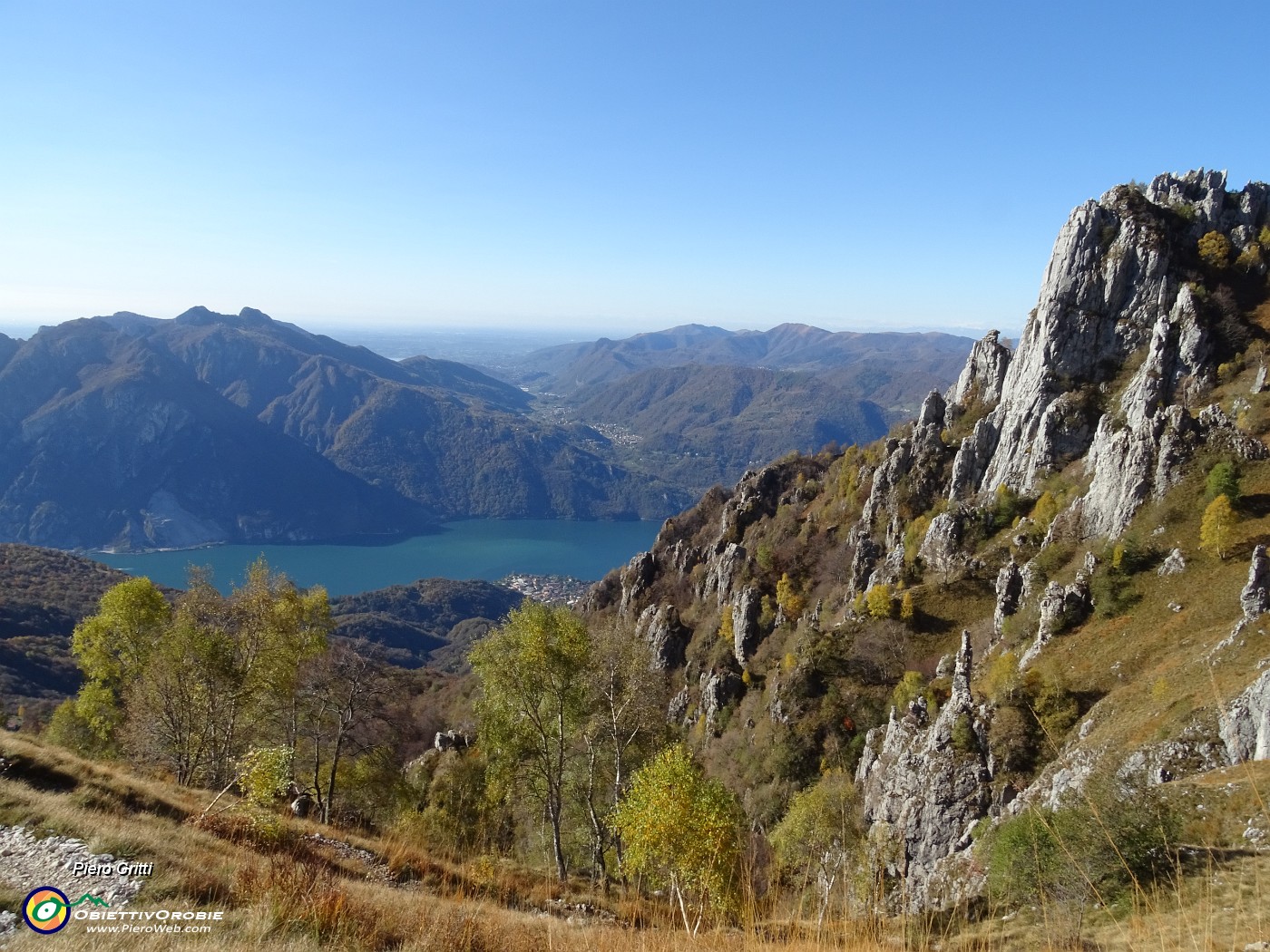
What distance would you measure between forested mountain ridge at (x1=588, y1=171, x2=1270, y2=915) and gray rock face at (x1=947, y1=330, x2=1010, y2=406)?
33 centimetres

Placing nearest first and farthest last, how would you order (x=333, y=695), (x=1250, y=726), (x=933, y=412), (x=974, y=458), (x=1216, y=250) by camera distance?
A: (x=1250, y=726) → (x=333, y=695) → (x=1216, y=250) → (x=974, y=458) → (x=933, y=412)

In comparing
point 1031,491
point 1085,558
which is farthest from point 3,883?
point 1031,491

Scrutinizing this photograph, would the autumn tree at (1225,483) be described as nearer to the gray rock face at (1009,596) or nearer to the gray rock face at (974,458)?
the gray rock face at (1009,596)

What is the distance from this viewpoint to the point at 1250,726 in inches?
786

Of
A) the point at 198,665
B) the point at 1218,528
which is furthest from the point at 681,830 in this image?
the point at 1218,528

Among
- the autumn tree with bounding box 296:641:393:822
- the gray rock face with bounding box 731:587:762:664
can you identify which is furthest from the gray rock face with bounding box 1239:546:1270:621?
the gray rock face with bounding box 731:587:762:664

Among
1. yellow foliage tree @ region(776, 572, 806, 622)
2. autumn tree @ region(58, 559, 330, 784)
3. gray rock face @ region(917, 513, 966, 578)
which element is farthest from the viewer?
yellow foliage tree @ region(776, 572, 806, 622)

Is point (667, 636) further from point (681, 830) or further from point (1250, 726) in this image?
point (681, 830)

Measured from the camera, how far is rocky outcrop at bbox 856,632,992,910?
29891mm

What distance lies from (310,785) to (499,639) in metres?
15.9

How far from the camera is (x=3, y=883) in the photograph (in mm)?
8398

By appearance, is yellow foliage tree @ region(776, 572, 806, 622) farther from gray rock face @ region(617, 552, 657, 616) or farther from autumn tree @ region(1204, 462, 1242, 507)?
autumn tree @ region(1204, 462, 1242, 507)

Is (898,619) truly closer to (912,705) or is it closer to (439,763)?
(912,705)

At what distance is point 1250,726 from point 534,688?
23208mm
